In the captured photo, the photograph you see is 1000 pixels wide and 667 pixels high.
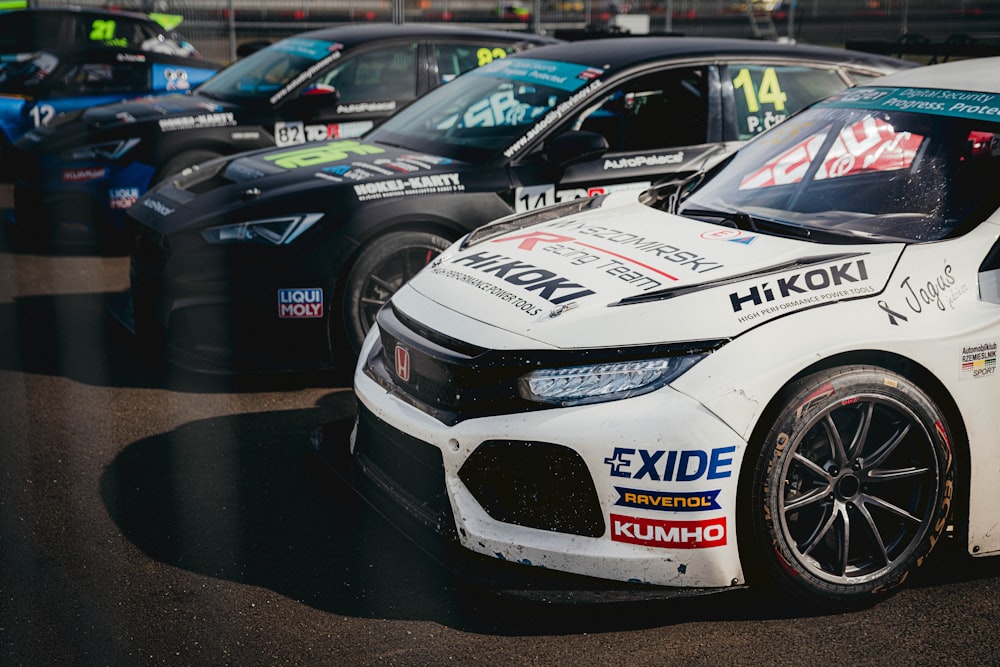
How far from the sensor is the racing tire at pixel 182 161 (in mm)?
7656

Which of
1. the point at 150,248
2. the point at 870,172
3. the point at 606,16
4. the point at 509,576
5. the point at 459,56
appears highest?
the point at 606,16

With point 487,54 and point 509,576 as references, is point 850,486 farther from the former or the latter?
point 487,54

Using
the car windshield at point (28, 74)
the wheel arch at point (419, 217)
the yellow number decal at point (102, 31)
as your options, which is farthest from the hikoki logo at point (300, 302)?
the yellow number decal at point (102, 31)

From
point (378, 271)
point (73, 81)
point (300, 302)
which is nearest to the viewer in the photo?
point (300, 302)

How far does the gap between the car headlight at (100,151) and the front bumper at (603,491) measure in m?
5.30

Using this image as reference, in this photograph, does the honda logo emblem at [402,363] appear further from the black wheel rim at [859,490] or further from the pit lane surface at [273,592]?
the black wheel rim at [859,490]

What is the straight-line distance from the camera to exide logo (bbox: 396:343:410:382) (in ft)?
11.5

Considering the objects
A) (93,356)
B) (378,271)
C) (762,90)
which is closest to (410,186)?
(378,271)

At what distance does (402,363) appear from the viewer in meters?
3.53

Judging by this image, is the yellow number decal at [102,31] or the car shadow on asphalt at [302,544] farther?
the yellow number decal at [102,31]

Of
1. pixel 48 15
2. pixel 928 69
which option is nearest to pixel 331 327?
pixel 928 69

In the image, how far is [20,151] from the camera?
7.94 metres

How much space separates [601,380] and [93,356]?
142 inches

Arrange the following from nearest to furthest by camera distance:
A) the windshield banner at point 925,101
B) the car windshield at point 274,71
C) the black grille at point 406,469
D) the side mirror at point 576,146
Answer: the black grille at point 406,469 → the windshield banner at point 925,101 → the side mirror at point 576,146 → the car windshield at point 274,71
